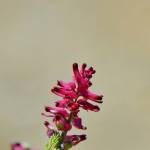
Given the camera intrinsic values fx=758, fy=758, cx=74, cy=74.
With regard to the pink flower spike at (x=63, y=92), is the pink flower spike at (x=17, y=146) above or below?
below

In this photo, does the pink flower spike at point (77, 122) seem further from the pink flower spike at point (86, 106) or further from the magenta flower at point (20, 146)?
the magenta flower at point (20, 146)

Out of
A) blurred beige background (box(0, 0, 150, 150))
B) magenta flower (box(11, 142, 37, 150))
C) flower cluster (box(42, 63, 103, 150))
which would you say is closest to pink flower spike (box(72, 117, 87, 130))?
flower cluster (box(42, 63, 103, 150))

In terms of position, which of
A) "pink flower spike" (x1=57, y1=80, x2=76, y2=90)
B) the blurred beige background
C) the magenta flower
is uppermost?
the blurred beige background

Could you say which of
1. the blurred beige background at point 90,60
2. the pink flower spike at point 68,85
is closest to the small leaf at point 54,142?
the pink flower spike at point 68,85

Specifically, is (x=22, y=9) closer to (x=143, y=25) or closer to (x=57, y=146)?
(x=143, y=25)

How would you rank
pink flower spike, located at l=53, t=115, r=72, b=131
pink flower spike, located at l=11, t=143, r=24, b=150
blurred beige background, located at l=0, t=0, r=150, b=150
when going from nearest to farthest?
pink flower spike, located at l=53, t=115, r=72, b=131 < pink flower spike, located at l=11, t=143, r=24, b=150 < blurred beige background, located at l=0, t=0, r=150, b=150

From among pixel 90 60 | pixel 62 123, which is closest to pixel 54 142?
pixel 62 123

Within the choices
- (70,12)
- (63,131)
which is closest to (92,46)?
(70,12)

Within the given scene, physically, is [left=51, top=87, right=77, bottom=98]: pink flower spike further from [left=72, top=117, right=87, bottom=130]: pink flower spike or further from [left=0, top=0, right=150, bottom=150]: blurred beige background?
[left=0, top=0, right=150, bottom=150]: blurred beige background
